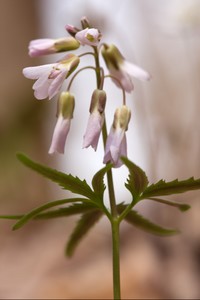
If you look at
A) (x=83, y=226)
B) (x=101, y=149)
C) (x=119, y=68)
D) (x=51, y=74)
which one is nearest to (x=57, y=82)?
(x=51, y=74)

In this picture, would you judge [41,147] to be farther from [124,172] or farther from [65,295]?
[65,295]

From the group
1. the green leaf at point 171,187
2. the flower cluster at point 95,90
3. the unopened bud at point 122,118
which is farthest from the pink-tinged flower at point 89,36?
the green leaf at point 171,187

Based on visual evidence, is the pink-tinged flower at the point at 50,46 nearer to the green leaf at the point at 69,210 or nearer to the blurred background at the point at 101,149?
the green leaf at the point at 69,210

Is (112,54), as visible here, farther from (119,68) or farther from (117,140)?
(117,140)

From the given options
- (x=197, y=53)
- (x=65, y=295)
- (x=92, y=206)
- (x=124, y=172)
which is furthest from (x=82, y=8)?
(x=92, y=206)

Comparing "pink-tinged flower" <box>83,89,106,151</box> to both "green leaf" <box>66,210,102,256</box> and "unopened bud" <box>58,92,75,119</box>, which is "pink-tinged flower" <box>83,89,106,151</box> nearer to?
"unopened bud" <box>58,92,75,119</box>
